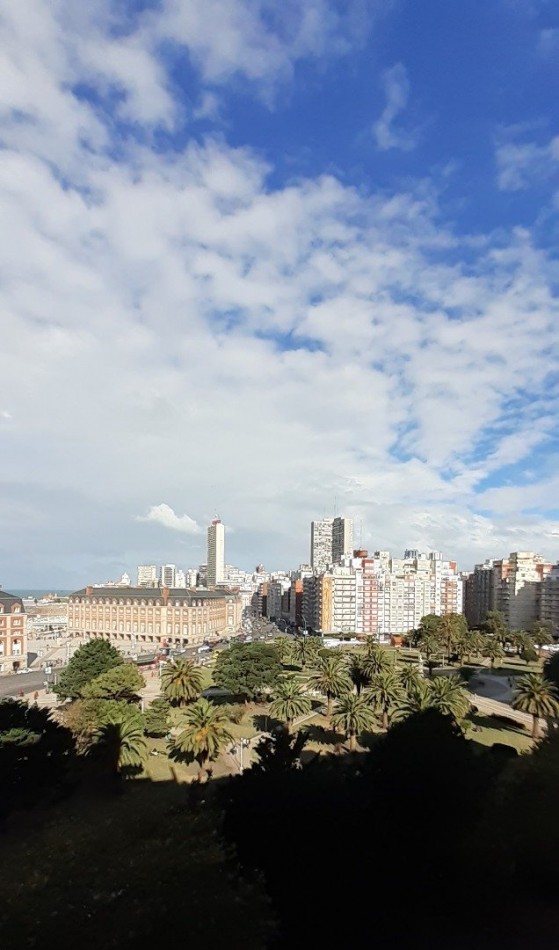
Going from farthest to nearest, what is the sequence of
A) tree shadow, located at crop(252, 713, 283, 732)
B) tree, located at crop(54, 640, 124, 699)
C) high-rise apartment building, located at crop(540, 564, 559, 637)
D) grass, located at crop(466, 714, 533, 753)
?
high-rise apartment building, located at crop(540, 564, 559, 637) < tree, located at crop(54, 640, 124, 699) < tree shadow, located at crop(252, 713, 283, 732) < grass, located at crop(466, 714, 533, 753)

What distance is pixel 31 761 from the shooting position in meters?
37.6

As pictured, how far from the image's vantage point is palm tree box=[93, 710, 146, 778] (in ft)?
140

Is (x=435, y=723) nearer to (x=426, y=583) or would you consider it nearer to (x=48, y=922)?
(x=48, y=922)

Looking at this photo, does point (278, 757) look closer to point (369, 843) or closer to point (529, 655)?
point (369, 843)

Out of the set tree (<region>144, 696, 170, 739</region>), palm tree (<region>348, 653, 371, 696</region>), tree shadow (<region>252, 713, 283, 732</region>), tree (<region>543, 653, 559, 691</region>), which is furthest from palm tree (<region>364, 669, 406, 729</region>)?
tree (<region>543, 653, 559, 691</region>)

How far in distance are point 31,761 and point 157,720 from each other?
19.3 meters

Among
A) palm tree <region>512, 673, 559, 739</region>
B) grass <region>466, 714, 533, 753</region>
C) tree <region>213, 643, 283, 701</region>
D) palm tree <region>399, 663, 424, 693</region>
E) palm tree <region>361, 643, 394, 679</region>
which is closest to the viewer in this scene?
palm tree <region>512, 673, 559, 739</region>

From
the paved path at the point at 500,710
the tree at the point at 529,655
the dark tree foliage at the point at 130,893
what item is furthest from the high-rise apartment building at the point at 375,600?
the dark tree foliage at the point at 130,893

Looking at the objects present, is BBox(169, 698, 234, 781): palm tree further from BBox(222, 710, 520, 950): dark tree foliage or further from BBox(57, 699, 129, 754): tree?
BBox(222, 710, 520, 950): dark tree foliage

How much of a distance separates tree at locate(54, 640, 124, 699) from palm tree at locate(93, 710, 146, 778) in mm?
20524

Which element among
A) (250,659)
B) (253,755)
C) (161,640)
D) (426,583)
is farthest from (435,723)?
(426,583)

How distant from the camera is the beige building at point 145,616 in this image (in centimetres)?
14975

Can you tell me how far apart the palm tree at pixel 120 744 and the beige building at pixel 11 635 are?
6744 centimetres

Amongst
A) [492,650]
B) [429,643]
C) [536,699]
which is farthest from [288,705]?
[492,650]
